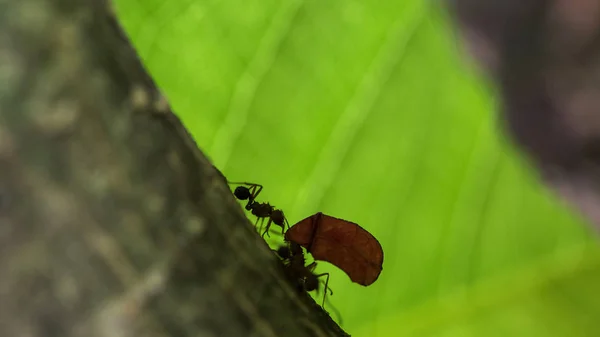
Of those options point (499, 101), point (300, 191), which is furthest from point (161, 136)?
point (499, 101)

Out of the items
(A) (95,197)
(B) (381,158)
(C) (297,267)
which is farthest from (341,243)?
(B) (381,158)

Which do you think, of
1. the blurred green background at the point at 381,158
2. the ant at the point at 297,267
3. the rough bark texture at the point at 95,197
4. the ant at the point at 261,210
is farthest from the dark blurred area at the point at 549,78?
the rough bark texture at the point at 95,197

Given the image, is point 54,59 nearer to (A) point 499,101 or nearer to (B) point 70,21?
(B) point 70,21

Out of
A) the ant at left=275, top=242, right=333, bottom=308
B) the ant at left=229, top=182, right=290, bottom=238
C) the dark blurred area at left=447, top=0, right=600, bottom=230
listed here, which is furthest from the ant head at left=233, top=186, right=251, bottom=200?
the dark blurred area at left=447, top=0, right=600, bottom=230

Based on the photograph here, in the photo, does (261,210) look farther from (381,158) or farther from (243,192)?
(381,158)

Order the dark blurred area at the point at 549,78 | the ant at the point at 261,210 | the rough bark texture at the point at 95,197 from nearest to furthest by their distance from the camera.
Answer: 1. the rough bark texture at the point at 95,197
2. the ant at the point at 261,210
3. the dark blurred area at the point at 549,78

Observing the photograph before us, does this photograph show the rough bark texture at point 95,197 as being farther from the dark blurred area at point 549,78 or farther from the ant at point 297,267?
the dark blurred area at point 549,78
